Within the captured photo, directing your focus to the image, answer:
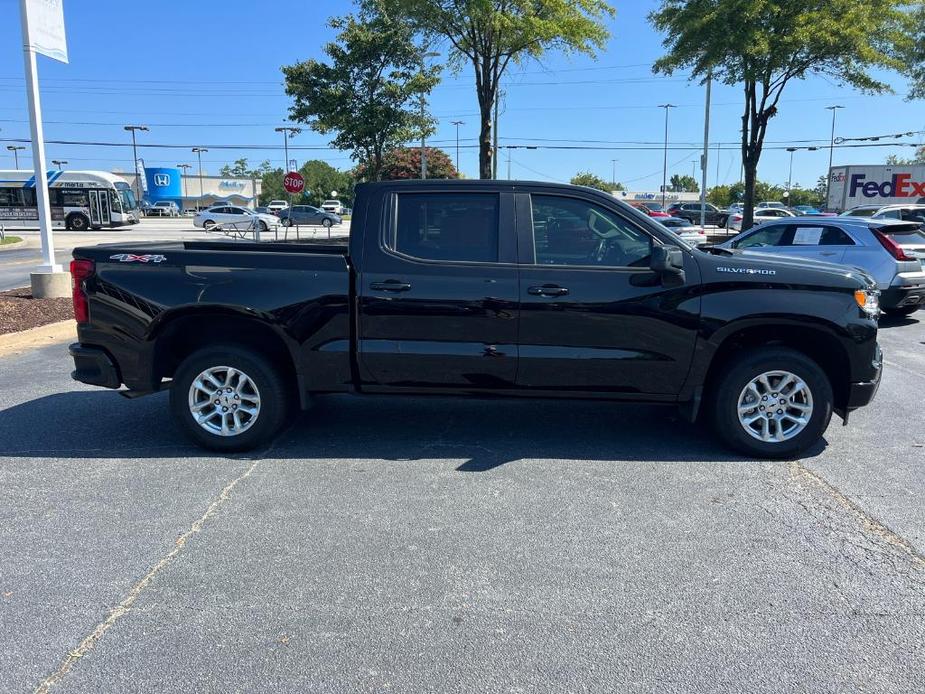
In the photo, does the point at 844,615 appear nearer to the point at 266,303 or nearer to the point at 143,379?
the point at 266,303

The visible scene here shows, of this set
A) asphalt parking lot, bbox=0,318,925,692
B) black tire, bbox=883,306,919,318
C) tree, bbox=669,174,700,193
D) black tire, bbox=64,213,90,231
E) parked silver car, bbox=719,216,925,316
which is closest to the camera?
asphalt parking lot, bbox=0,318,925,692

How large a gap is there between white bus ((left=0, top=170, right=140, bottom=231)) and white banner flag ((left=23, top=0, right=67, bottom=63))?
96.7ft

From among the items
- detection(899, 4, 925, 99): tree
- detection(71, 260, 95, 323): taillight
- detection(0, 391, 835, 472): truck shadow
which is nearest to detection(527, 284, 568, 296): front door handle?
detection(0, 391, 835, 472): truck shadow

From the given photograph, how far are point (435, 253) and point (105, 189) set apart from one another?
3946 cm

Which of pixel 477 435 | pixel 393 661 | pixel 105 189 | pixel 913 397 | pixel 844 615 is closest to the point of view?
pixel 393 661

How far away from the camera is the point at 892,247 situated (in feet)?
34.7

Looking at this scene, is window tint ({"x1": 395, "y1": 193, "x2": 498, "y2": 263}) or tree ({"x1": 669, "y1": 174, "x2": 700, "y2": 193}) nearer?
window tint ({"x1": 395, "y1": 193, "x2": 498, "y2": 263})

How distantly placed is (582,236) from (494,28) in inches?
577

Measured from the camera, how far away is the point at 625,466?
493 centimetres

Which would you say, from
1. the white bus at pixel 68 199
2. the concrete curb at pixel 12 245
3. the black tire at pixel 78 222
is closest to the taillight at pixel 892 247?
the concrete curb at pixel 12 245

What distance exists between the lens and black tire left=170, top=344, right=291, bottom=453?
5.06 m

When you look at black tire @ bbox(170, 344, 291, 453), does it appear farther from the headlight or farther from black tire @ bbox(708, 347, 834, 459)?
the headlight

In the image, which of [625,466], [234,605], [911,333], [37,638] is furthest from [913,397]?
[37,638]

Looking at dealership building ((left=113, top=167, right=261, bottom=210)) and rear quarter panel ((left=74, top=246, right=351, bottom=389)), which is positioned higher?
dealership building ((left=113, top=167, right=261, bottom=210))
